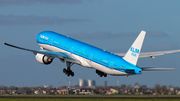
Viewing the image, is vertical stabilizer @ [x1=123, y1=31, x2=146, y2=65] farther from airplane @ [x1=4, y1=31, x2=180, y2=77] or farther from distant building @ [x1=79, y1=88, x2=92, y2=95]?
distant building @ [x1=79, y1=88, x2=92, y2=95]

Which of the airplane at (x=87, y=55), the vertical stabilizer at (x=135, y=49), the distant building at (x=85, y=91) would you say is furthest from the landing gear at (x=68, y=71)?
the vertical stabilizer at (x=135, y=49)

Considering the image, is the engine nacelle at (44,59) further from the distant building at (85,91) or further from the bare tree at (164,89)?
the bare tree at (164,89)

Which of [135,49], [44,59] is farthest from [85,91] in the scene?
[135,49]

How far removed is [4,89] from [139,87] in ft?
94.7

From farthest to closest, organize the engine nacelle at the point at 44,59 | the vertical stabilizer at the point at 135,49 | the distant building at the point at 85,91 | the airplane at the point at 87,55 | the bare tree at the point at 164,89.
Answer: the distant building at the point at 85,91 → the engine nacelle at the point at 44,59 → the bare tree at the point at 164,89 → the airplane at the point at 87,55 → the vertical stabilizer at the point at 135,49

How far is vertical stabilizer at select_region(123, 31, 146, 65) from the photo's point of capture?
6044cm

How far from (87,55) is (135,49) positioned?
9.80 m

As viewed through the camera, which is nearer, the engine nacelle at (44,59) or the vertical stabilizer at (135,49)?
the vertical stabilizer at (135,49)

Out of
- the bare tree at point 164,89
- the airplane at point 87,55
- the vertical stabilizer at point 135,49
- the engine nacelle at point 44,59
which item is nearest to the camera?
the vertical stabilizer at point 135,49

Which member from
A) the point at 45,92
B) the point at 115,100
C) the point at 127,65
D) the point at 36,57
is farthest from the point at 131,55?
the point at 45,92

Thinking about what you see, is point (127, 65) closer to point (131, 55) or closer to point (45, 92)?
point (131, 55)

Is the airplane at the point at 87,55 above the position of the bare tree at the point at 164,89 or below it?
above

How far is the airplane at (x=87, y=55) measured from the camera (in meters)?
62.1

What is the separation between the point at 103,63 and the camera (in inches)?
2576
